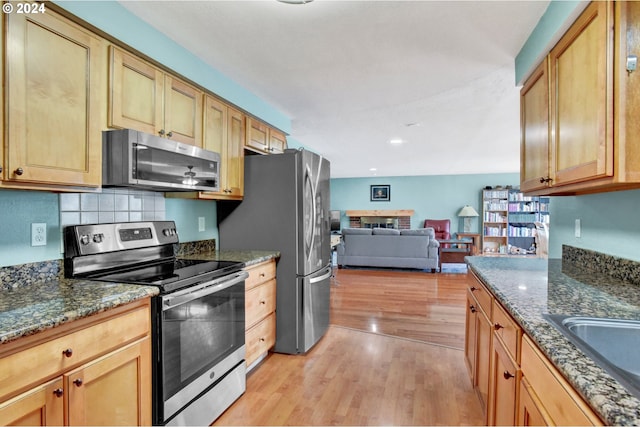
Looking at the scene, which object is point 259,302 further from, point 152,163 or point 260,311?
point 152,163

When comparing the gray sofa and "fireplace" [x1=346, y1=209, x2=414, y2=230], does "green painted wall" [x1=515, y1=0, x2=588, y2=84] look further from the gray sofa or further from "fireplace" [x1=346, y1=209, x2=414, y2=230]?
"fireplace" [x1=346, y1=209, x2=414, y2=230]

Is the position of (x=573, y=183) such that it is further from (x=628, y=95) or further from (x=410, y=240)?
(x=410, y=240)

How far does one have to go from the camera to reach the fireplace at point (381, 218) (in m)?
9.66

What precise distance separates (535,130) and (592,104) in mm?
627

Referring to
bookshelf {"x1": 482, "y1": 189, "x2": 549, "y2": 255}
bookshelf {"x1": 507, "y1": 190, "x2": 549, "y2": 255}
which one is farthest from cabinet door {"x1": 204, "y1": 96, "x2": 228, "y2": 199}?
bookshelf {"x1": 507, "y1": 190, "x2": 549, "y2": 255}

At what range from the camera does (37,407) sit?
105 cm

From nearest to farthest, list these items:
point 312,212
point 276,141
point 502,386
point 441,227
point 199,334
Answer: point 502,386
point 199,334
point 312,212
point 276,141
point 441,227

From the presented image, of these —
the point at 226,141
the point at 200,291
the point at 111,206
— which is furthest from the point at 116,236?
the point at 226,141

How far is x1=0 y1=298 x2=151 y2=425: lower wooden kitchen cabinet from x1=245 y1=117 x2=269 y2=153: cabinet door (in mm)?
1776

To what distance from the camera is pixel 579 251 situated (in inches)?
81.3

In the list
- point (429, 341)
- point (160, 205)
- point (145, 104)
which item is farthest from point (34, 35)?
point (429, 341)

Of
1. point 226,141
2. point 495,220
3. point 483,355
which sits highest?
point 226,141

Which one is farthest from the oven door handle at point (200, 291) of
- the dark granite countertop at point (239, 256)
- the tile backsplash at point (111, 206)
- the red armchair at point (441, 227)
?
the red armchair at point (441, 227)

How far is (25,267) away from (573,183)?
8.25ft
